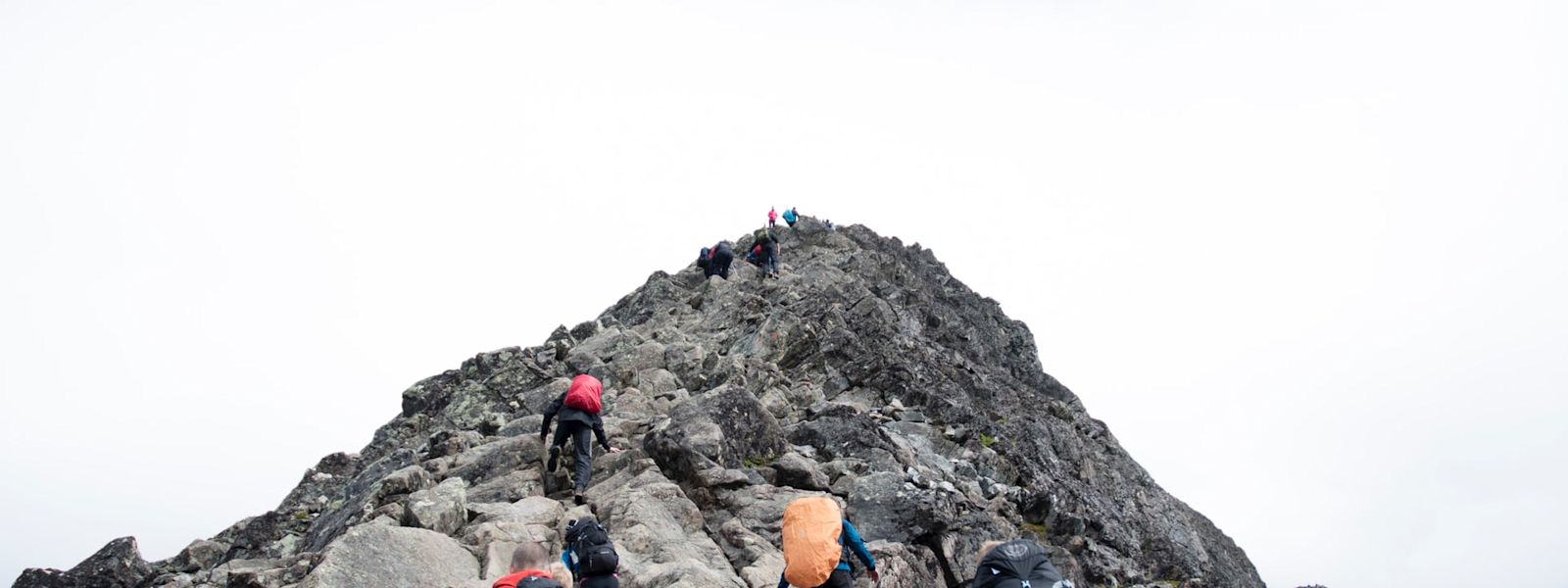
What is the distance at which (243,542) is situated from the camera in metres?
21.7

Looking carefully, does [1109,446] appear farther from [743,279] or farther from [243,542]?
[243,542]

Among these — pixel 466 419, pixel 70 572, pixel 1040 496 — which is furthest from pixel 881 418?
pixel 70 572

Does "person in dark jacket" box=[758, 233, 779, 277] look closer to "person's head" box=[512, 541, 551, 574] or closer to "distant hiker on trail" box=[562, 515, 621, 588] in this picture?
"distant hiker on trail" box=[562, 515, 621, 588]

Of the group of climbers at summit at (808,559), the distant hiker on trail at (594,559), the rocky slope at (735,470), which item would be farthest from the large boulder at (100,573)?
the distant hiker on trail at (594,559)

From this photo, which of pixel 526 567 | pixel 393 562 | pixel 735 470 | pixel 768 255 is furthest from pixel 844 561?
pixel 768 255

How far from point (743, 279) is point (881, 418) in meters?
15.6

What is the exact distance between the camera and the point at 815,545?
1183 centimetres

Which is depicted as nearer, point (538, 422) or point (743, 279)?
point (538, 422)

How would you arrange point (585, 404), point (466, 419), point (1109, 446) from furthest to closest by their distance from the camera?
point (1109, 446) < point (466, 419) < point (585, 404)

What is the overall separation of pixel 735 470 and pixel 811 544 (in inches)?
261

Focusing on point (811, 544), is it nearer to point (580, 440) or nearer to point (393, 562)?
point (393, 562)

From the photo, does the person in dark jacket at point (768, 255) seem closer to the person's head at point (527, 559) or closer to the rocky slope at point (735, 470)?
the rocky slope at point (735, 470)

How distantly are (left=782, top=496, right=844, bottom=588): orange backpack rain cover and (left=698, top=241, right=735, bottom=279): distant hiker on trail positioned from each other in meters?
28.6

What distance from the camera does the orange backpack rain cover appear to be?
11.8 m
